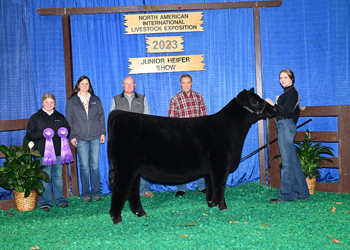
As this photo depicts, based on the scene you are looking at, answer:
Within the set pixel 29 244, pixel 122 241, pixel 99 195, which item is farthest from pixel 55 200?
pixel 122 241

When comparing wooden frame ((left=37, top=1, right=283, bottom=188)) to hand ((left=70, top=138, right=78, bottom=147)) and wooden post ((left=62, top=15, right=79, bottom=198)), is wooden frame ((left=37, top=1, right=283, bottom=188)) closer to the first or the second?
wooden post ((left=62, top=15, right=79, bottom=198))

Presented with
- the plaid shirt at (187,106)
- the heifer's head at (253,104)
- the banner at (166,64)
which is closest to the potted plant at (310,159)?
the heifer's head at (253,104)

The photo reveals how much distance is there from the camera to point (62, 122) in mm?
4816

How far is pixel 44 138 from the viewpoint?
4.65 metres

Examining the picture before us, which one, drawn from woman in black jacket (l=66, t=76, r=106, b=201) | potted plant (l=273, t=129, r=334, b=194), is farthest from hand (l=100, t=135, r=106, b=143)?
potted plant (l=273, t=129, r=334, b=194)

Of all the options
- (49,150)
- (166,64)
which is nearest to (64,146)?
(49,150)

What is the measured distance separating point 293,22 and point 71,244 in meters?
5.33

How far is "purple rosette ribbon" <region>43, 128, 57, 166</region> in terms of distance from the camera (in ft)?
14.8

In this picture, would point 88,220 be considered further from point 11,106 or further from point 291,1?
point 291,1

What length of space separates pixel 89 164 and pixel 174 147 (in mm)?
2221

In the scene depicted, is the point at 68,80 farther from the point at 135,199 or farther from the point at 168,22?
the point at 135,199

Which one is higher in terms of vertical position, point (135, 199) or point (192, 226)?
point (135, 199)

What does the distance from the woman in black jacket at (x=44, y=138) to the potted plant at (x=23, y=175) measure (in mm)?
139

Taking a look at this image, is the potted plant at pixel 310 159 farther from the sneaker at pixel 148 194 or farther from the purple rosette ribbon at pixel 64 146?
the purple rosette ribbon at pixel 64 146
